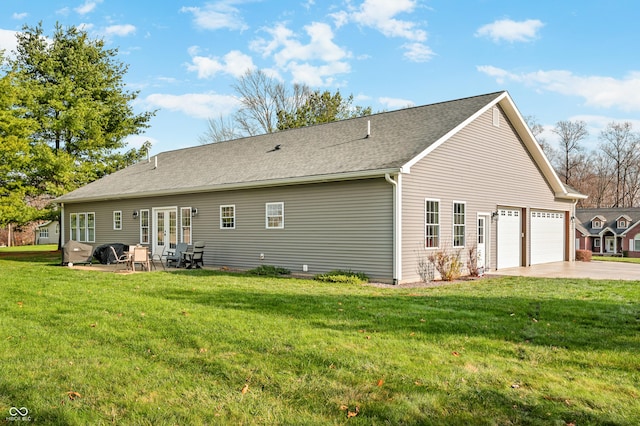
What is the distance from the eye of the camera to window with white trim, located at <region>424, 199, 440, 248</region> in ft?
41.7

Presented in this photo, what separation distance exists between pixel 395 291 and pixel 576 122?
4591 centimetres

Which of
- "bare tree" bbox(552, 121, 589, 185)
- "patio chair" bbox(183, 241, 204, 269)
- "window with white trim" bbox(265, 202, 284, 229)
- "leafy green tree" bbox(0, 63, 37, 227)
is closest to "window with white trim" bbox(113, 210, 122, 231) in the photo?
"leafy green tree" bbox(0, 63, 37, 227)

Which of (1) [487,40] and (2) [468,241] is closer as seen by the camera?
(2) [468,241]

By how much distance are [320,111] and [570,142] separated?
1092 inches

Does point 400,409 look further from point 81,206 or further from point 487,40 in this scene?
point 81,206

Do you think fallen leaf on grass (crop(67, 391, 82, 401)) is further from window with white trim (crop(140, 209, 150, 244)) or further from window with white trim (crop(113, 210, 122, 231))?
window with white trim (crop(113, 210, 122, 231))

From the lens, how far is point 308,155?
591 inches

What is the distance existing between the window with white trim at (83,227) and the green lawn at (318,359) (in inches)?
526

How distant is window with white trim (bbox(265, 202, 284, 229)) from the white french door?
4.67 meters

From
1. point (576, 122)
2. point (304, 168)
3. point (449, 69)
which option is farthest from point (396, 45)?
point (576, 122)

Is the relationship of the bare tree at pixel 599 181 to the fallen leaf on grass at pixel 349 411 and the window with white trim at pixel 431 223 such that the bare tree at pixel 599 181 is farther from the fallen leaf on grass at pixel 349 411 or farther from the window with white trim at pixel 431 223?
the fallen leaf on grass at pixel 349 411

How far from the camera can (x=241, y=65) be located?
35.8m

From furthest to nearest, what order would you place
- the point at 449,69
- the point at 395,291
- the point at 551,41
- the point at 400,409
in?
the point at 449,69 → the point at 551,41 → the point at 395,291 → the point at 400,409

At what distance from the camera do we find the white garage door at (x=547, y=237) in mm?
17781
